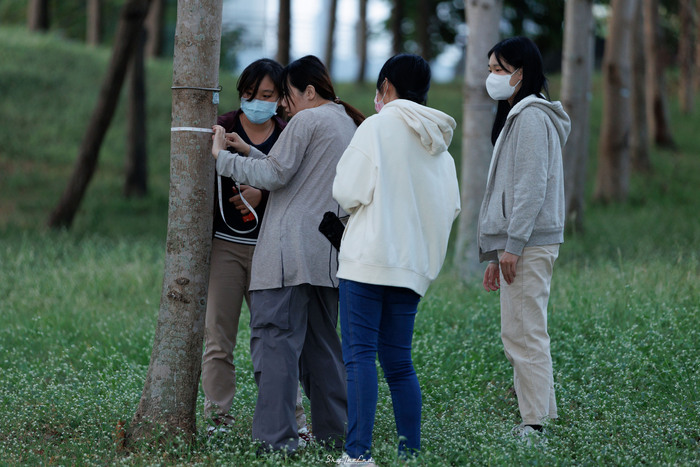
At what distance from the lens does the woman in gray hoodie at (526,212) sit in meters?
4.40

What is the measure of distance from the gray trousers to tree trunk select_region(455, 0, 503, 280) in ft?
14.3

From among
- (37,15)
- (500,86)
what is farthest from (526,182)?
(37,15)

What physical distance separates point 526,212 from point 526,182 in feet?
0.53

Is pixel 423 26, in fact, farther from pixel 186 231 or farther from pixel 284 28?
pixel 186 231

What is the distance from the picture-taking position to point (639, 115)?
750 inches

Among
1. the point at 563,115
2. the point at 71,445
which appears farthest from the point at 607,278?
the point at 71,445

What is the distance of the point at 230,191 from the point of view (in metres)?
4.73

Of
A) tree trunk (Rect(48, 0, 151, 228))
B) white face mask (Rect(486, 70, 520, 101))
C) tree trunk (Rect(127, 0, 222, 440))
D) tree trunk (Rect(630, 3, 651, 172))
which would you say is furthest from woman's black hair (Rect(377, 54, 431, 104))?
tree trunk (Rect(630, 3, 651, 172))

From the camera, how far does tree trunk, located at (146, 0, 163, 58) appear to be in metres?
25.4

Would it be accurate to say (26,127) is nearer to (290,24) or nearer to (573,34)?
(290,24)

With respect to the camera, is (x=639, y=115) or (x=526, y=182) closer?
(x=526, y=182)

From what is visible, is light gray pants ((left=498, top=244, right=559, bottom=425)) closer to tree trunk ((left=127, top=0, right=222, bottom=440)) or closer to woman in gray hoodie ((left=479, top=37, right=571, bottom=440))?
woman in gray hoodie ((left=479, top=37, right=571, bottom=440))

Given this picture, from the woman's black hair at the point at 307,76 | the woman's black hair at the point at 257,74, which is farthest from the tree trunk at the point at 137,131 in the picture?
the woman's black hair at the point at 307,76

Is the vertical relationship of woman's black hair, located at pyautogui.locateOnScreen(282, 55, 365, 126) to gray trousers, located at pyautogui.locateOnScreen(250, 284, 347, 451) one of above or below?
above
